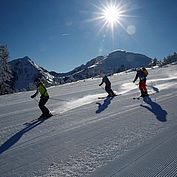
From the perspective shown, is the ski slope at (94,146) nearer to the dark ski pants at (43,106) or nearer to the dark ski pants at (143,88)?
the dark ski pants at (43,106)

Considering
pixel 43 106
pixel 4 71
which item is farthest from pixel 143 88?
pixel 4 71

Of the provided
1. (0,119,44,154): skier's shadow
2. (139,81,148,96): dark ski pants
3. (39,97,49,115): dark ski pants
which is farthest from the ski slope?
(139,81,148,96): dark ski pants

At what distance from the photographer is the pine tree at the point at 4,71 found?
47969 mm

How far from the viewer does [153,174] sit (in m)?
4.53

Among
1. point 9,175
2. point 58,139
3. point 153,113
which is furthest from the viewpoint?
point 153,113

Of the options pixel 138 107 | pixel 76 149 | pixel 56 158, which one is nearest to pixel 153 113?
pixel 138 107

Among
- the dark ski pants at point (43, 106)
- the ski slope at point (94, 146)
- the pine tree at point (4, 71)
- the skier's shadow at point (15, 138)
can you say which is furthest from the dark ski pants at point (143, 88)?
the pine tree at point (4, 71)

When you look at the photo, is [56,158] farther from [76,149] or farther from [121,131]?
[121,131]

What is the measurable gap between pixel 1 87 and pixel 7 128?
1586 inches

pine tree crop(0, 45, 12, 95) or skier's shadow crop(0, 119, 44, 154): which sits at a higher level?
pine tree crop(0, 45, 12, 95)

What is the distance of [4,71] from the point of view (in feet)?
160

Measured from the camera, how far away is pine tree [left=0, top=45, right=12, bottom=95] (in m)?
48.0

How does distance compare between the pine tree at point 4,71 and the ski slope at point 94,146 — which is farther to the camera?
the pine tree at point 4,71

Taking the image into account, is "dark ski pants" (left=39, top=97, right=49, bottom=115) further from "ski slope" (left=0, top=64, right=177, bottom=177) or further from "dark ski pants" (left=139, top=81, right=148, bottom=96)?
"dark ski pants" (left=139, top=81, right=148, bottom=96)
